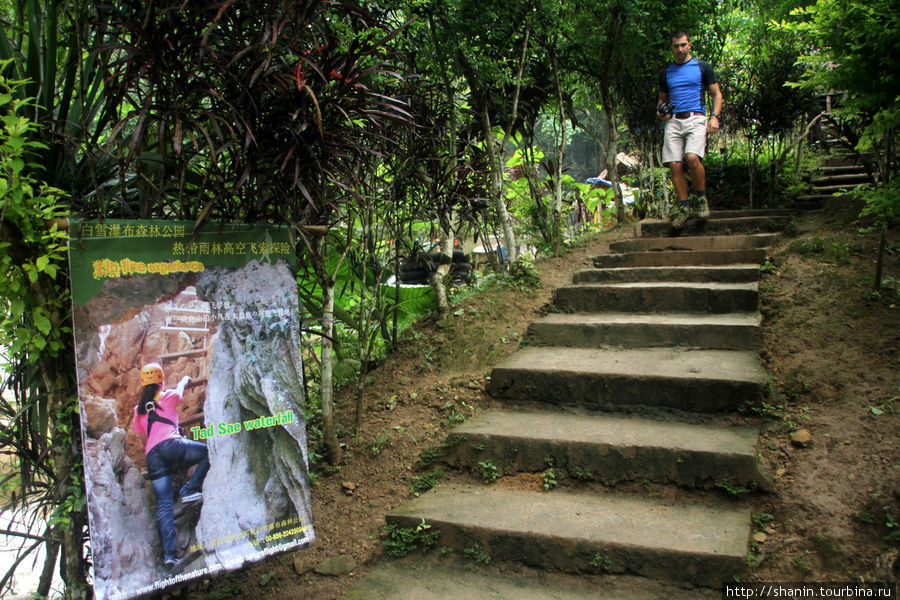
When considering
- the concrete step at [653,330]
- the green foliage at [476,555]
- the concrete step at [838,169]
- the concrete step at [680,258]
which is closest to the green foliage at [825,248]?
the concrete step at [680,258]

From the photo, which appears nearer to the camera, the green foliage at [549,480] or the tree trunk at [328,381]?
the green foliage at [549,480]

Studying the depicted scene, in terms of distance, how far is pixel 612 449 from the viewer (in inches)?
126

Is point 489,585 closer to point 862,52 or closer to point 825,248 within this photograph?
point 862,52

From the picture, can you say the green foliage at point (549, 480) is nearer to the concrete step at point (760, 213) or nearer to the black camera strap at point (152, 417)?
the black camera strap at point (152, 417)

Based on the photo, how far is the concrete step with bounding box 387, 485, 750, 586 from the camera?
2.58 metres

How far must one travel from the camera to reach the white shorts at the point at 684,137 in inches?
225

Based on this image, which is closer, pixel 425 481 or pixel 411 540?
pixel 411 540

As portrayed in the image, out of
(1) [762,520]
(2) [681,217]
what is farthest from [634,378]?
(2) [681,217]

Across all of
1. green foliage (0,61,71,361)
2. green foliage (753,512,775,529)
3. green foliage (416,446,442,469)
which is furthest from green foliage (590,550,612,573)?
green foliage (0,61,71,361)

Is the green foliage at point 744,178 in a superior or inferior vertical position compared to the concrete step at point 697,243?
superior

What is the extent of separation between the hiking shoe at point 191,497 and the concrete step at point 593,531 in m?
1.11

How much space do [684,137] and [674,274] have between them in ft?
5.26

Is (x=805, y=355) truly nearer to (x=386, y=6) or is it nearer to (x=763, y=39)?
(x=386, y=6)

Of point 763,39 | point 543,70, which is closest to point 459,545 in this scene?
point 543,70
